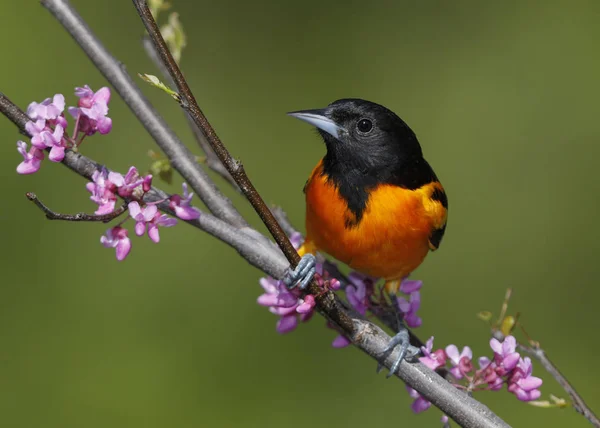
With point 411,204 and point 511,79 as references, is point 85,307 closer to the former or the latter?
point 411,204

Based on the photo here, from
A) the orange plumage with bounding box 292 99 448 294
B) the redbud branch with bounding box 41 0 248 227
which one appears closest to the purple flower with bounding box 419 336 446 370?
the orange plumage with bounding box 292 99 448 294

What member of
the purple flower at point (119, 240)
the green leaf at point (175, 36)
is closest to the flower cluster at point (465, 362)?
the purple flower at point (119, 240)

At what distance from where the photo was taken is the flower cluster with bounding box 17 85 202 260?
1862mm

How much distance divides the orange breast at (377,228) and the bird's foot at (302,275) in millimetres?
550

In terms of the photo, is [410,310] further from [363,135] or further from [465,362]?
[363,135]

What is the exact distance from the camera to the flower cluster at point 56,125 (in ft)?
6.13

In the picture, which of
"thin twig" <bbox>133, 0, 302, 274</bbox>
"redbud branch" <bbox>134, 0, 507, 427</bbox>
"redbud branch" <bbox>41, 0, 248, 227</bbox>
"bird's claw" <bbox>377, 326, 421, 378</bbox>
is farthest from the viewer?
"redbud branch" <bbox>41, 0, 248, 227</bbox>

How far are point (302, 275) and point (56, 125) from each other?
2.18 ft

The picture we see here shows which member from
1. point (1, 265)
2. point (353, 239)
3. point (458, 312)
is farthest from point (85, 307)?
point (353, 239)

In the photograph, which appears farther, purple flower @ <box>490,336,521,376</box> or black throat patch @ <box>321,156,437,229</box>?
black throat patch @ <box>321,156,437,229</box>

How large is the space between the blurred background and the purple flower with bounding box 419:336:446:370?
234cm

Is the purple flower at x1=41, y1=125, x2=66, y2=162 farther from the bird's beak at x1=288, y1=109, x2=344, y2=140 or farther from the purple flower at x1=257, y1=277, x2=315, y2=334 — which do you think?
the bird's beak at x1=288, y1=109, x2=344, y2=140

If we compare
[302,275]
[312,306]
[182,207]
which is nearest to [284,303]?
[302,275]

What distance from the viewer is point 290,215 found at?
16.7ft
